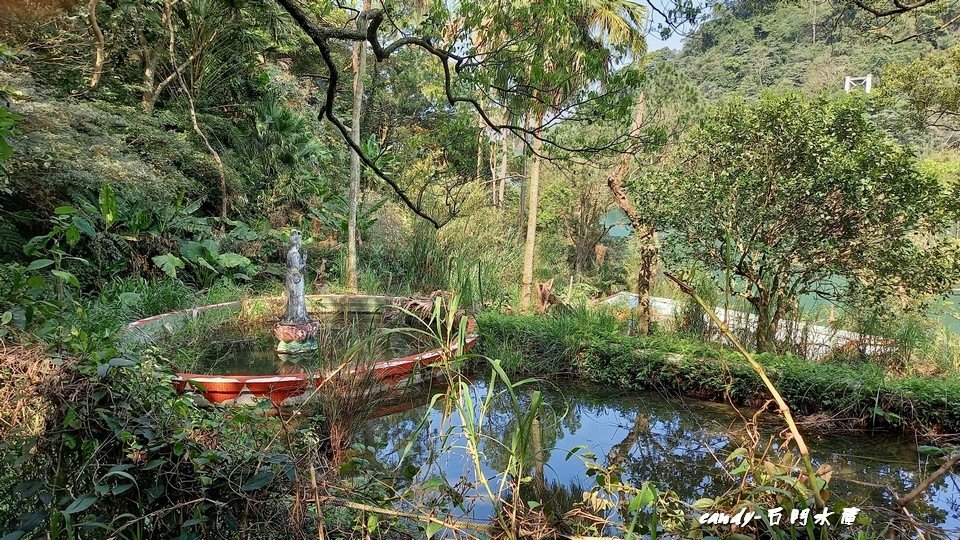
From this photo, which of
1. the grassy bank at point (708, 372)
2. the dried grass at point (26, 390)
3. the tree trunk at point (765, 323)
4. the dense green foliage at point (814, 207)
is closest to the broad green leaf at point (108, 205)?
the grassy bank at point (708, 372)

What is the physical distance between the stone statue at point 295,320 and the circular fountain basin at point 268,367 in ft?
1.07

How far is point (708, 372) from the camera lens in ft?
14.9

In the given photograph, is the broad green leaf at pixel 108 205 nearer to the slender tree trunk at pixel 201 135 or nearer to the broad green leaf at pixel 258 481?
the slender tree trunk at pixel 201 135

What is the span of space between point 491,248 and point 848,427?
5.08m

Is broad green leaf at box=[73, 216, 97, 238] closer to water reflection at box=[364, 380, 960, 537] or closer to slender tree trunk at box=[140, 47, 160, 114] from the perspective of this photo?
slender tree trunk at box=[140, 47, 160, 114]

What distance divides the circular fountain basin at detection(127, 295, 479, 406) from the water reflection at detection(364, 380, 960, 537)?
35 centimetres

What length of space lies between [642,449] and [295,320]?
2.87 meters

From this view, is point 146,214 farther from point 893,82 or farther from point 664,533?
point 893,82

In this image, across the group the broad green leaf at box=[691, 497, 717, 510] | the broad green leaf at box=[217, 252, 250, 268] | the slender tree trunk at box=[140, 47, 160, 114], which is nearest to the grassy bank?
the broad green leaf at box=[691, 497, 717, 510]

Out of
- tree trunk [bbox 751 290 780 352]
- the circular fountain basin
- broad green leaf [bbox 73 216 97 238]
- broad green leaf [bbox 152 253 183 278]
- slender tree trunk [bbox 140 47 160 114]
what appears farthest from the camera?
slender tree trunk [bbox 140 47 160 114]

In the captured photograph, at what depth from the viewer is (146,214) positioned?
5.95 m

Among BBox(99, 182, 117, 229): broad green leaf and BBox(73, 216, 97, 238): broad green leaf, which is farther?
BBox(99, 182, 117, 229): broad green leaf

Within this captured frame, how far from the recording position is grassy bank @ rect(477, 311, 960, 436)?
13.0 feet

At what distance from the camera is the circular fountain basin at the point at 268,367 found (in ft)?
10.5
